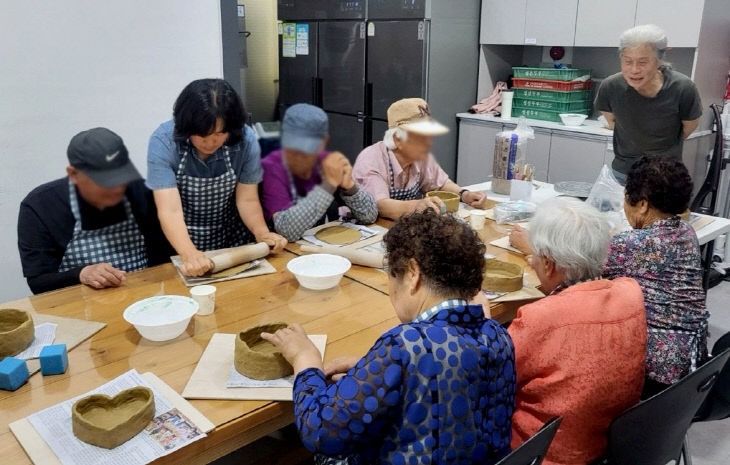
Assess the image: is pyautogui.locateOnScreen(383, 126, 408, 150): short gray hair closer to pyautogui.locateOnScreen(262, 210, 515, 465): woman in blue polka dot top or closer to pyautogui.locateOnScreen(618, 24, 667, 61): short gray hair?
pyautogui.locateOnScreen(262, 210, 515, 465): woman in blue polka dot top

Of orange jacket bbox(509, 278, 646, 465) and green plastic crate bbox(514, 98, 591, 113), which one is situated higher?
green plastic crate bbox(514, 98, 591, 113)

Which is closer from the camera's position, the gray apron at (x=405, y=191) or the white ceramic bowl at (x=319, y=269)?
the white ceramic bowl at (x=319, y=269)

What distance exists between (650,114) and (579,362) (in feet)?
7.26

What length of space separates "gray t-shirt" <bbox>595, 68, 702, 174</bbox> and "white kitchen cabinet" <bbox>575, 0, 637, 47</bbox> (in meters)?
0.83

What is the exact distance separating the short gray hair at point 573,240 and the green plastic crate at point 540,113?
2.95 metres

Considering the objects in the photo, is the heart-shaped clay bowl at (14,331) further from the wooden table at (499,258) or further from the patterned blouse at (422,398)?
the wooden table at (499,258)

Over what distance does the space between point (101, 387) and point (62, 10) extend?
4.06 feet

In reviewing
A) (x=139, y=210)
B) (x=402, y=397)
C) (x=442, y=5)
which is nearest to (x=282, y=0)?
(x=139, y=210)

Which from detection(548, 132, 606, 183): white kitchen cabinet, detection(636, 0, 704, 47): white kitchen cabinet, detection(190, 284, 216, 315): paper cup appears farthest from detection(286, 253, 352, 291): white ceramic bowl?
detection(636, 0, 704, 47): white kitchen cabinet

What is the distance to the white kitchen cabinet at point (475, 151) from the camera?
431cm

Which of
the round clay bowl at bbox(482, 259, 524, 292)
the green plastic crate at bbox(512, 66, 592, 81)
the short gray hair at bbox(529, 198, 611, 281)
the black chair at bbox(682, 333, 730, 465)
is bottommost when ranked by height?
the black chair at bbox(682, 333, 730, 465)

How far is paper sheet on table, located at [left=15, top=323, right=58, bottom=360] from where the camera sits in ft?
4.22

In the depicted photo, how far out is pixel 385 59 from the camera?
4.33 metres

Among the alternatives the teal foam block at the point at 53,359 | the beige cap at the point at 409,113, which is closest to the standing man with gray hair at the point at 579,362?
the beige cap at the point at 409,113
